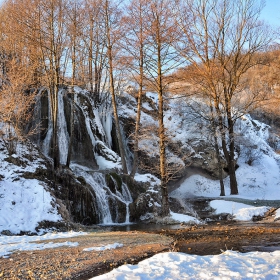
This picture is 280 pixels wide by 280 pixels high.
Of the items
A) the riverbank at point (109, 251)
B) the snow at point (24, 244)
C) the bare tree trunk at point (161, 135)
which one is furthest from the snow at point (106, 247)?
the bare tree trunk at point (161, 135)

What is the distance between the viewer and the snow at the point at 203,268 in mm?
3762

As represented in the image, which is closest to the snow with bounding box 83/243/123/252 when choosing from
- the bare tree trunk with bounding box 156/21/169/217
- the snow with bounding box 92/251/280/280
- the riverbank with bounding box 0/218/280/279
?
the riverbank with bounding box 0/218/280/279

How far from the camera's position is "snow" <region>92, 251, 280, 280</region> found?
3762mm

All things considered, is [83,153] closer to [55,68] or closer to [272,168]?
[55,68]

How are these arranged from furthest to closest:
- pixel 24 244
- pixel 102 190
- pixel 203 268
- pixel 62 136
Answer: pixel 62 136 < pixel 102 190 < pixel 24 244 < pixel 203 268

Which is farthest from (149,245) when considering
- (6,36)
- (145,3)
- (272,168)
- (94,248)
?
(272,168)

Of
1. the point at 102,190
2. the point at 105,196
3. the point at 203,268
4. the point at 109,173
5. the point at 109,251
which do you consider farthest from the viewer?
the point at 109,173

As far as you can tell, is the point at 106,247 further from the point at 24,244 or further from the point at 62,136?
the point at 62,136

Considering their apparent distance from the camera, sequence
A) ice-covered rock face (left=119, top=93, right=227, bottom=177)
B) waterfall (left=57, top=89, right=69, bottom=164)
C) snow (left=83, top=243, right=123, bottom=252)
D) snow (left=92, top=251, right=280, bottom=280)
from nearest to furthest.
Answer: snow (left=92, top=251, right=280, bottom=280), snow (left=83, top=243, right=123, bottom=252), waterfall (left=57, top=89, right=69, bottom=164), ice-covered rock face (left=119, top=93, right=227, bottom=177)

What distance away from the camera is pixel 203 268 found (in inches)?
161

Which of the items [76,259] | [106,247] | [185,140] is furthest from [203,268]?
[185,140]

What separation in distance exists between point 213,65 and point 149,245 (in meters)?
13.0

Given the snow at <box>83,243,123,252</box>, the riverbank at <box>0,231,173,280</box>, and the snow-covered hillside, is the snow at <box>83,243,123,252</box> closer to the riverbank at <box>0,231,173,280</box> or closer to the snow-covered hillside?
the riverbank at <box>0,231,173,280</box>

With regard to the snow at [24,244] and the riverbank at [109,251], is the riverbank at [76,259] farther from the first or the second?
the snow at [24,244]
